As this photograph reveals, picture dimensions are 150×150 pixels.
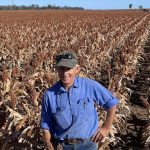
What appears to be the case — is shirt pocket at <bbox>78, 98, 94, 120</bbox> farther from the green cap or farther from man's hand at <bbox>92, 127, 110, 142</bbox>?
the green cap

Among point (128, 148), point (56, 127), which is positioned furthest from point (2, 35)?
point (56, 127)

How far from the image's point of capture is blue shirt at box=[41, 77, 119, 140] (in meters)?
3.67

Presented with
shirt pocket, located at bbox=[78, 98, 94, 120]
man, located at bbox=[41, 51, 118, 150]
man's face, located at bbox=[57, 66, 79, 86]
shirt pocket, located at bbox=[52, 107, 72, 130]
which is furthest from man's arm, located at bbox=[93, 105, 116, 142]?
man's face, located at bbox=[57, 66, 79, 86]

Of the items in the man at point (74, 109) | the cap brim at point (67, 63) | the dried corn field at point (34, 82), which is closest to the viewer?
the cap brim at point (67, 63)

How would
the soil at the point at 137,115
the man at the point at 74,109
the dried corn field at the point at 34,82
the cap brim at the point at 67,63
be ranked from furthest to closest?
the soil at the point at 137,115, the dried corn field at the point at 34,82, the man at the point at 74,109, the cap brim at the point at 67,63

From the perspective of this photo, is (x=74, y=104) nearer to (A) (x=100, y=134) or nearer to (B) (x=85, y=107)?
(B) (x=85, y=107)

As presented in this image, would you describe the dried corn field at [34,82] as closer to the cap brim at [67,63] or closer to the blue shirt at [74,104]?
the blue shirt at [74,104]

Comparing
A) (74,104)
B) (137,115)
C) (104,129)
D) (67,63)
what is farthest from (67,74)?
(137,115)

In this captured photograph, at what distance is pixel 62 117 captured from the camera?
369 cm

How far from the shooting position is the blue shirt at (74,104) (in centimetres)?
367

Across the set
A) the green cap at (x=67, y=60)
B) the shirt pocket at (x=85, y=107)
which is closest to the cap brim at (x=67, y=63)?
the green cap at (x=67, y=60)

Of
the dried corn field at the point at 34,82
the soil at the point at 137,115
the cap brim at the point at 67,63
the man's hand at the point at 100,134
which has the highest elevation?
the cap brim at the point at 67,63

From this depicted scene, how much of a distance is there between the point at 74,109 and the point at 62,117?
0.12 metres

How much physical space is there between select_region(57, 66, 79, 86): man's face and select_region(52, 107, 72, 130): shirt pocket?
0.74 feet
